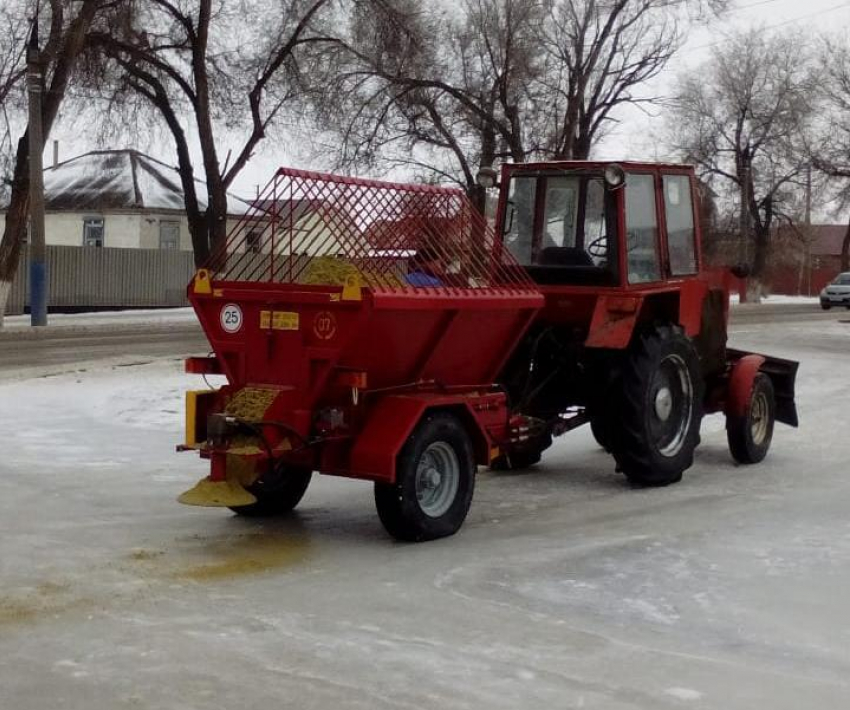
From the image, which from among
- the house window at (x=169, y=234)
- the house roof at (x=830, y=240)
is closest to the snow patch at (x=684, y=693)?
the house window at (x=169, y=234)

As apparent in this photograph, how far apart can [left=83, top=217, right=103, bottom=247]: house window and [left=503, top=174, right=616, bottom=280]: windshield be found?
40890mm

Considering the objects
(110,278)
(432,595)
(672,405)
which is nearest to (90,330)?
(110,278)

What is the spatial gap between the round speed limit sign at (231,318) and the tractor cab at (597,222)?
300 centimetres

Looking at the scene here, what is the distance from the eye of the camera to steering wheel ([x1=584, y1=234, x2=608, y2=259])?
33.1 ft

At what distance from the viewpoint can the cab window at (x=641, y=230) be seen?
10133 millimetres

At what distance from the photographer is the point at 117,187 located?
163 feet

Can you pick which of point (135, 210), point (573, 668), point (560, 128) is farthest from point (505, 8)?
point (573, 668)

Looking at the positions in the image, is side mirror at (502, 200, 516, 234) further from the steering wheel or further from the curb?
the curb

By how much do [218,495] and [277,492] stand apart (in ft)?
3.51

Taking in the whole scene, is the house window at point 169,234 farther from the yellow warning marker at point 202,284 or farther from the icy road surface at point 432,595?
the yellow warning marker at point 202,284

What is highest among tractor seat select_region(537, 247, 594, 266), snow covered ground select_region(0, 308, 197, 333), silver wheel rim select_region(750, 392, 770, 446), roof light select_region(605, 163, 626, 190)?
roof light select_region(605, 163, 626, 190)

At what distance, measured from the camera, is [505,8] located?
38000 mm

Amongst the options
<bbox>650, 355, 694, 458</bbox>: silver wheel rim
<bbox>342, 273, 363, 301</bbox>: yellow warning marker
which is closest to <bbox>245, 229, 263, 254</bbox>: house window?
<bbox>342, 273, 363, 301</bbox>: yellow warning marker

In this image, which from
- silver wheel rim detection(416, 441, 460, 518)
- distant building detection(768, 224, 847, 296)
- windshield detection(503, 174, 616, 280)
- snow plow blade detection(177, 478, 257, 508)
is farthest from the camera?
distant building detection(768, 224, 847, 296)
